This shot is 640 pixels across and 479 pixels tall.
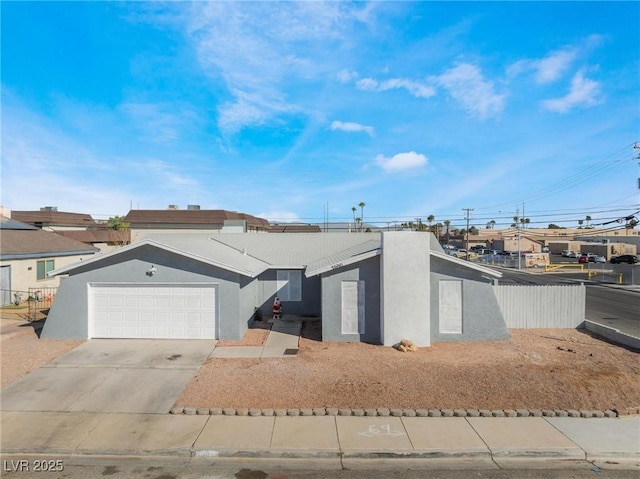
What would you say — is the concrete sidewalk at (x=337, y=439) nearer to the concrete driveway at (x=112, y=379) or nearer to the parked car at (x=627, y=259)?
the concrete driveway at (x=112, y=379)

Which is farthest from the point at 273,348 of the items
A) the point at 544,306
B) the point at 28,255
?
the point at 28,255

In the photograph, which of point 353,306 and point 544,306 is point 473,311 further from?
Result: point 353,306

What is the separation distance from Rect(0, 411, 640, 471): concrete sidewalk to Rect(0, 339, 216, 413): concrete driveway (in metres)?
0.58

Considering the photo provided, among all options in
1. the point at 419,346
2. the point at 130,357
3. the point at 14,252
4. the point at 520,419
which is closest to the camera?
the point at 520,419

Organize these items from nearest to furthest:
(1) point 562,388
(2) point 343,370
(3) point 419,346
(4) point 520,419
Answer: (4) point 520,419 < (1) point 562,388 < (2) point 343,370 < (3) point 419,346

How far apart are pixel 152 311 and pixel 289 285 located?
24.2ft

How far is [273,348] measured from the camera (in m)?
14.0

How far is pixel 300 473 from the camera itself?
6.90m

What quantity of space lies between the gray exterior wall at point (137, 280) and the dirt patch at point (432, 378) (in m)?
2.63

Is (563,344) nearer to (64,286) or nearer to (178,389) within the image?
(178,389)

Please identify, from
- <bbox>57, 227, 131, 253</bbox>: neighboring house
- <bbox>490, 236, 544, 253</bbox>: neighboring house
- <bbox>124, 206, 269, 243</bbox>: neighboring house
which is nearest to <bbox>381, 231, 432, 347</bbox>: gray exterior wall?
<bbox>57, 227, 131, 253</bbox>: neighboring house

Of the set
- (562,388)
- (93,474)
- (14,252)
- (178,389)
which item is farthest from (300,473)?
(14,252)

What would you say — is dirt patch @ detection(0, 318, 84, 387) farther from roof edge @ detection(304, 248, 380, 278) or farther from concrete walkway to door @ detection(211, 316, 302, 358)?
roof edge @ detection(304, 248, 380, 278)

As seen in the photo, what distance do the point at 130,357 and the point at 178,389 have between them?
3.75m
